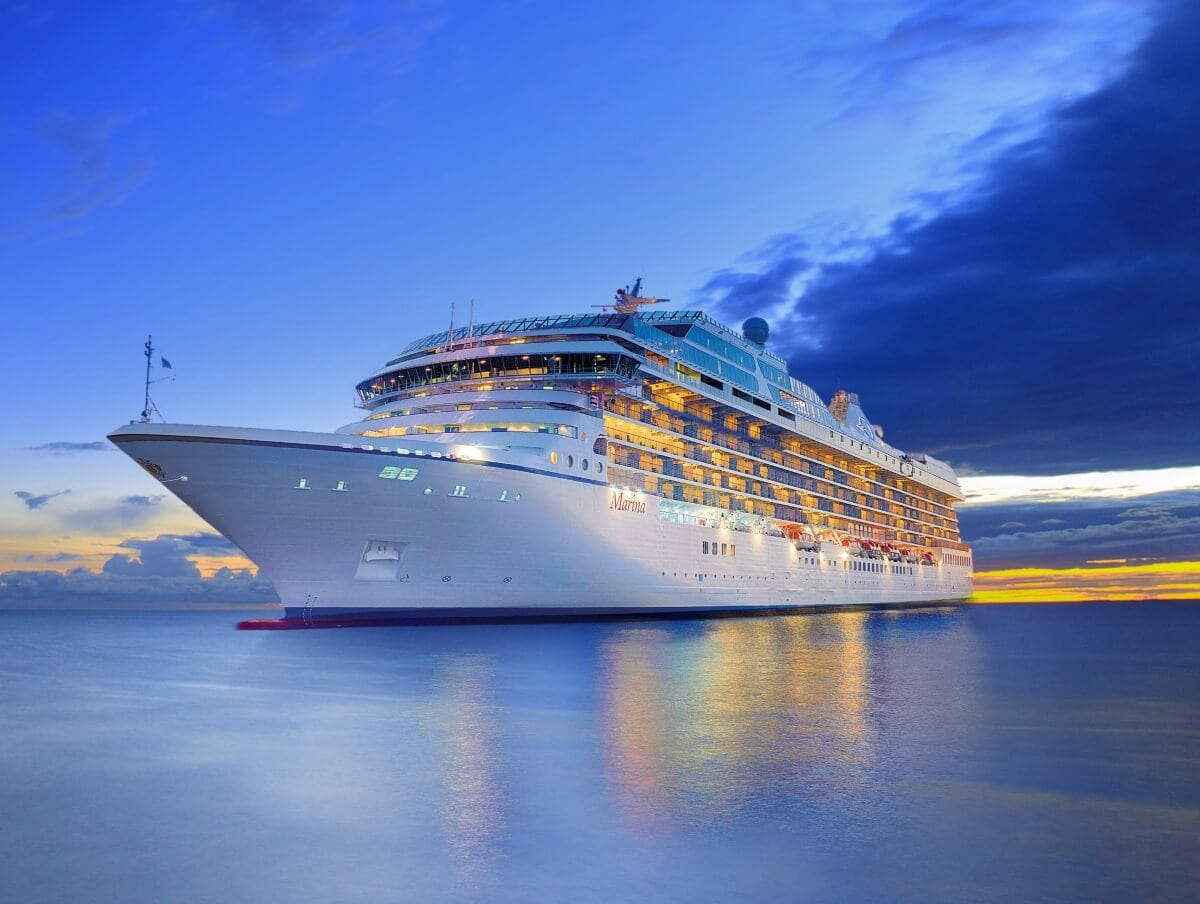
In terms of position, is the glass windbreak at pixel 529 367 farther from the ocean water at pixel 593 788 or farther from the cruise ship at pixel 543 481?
the ocean water at pixel 593 788

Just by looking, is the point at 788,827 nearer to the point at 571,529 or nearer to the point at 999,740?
the point at 999,740

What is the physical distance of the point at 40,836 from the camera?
10234 millimetres

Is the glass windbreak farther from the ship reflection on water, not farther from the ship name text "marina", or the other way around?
the ship reflection on water

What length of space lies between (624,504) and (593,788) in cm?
3731

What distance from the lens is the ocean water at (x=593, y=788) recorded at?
8.64m

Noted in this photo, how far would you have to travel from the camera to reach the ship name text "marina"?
4846cm

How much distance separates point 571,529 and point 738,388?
1025 inches

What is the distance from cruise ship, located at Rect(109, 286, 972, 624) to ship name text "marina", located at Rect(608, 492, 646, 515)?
0.41 feet

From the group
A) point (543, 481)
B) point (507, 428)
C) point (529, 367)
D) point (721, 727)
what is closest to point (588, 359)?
point (529, 367)

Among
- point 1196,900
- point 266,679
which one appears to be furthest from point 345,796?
point 266,679

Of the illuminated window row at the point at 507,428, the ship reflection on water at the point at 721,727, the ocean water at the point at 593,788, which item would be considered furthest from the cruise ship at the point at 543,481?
the ocean water at the point at 593,788

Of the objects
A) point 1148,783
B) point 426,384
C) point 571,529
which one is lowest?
point 1148,783

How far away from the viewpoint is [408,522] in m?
39.6

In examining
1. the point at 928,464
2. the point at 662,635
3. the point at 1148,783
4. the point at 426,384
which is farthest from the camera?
the point at 928,464
